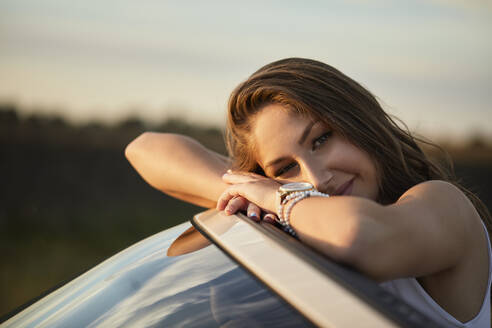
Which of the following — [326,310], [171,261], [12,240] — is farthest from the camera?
[12,240]

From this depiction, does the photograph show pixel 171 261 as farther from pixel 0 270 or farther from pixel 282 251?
pixel 0 270

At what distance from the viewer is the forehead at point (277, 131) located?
5.87 feet

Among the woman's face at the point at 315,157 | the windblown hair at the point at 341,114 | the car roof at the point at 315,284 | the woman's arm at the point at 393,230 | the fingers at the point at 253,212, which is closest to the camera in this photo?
the car roof at the point at 315,284

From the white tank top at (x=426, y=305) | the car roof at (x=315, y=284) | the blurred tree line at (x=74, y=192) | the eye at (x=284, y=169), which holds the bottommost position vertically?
the blurred tree line at (x=74, y=192)

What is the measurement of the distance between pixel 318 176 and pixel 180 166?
0.94 m

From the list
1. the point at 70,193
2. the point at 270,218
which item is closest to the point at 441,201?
the point at 270,218

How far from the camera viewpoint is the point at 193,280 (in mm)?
1063

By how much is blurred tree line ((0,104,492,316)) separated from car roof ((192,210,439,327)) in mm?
5876

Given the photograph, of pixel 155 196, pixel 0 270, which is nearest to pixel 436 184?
pixel 0 270

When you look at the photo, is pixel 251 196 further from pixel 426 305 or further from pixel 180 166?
pixel 180 166

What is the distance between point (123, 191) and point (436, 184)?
850 cm

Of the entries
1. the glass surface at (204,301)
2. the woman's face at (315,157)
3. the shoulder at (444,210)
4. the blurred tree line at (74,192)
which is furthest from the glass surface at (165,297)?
the blurred tree line at (74,192)

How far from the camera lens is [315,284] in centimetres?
79

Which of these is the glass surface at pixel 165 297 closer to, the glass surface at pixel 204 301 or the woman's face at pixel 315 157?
the glass surface at pixel 204 301
